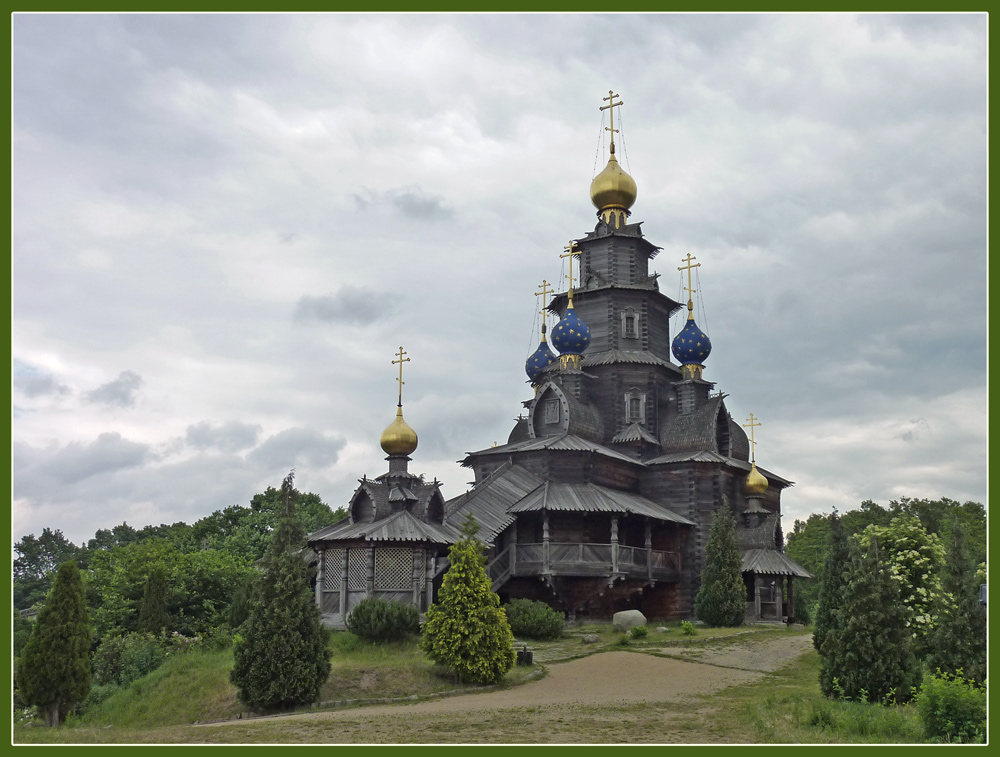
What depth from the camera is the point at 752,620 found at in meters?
35.4

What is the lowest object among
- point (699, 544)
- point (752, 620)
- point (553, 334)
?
point (752, 620)

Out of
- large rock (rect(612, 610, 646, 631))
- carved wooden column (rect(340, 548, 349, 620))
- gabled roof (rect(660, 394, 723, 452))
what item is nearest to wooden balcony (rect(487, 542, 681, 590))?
large rock (rect(612, 610, 646, 631))

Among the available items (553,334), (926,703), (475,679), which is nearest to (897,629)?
(926,703)

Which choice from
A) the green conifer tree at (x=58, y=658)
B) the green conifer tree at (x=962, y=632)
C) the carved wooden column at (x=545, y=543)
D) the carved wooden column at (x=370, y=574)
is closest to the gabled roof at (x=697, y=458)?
the carved wooden column at (x=545, y=543)

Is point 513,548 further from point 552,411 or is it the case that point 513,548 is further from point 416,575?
point 552,411

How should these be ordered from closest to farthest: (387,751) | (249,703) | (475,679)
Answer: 1. (387,751)
2. (249,703)
3. (475,679)

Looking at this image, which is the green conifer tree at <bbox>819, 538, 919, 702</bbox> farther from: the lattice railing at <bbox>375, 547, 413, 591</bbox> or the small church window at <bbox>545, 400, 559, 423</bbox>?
the small church window at <bbox>545, 400, 559, 423</bbox>

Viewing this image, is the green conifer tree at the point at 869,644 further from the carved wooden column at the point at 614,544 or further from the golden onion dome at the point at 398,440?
the golden onion dome at the point at 398,440

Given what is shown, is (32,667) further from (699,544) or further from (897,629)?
(699,544)

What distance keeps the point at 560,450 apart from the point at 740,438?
11.3 metres

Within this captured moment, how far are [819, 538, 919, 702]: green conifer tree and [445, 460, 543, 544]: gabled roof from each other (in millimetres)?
14346

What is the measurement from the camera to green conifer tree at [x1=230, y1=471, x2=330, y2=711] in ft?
59.3

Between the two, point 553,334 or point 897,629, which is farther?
point 553,334

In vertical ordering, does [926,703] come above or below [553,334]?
below
